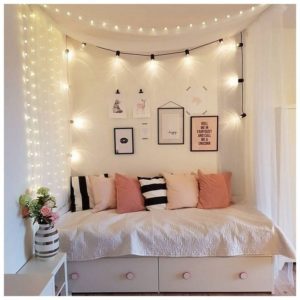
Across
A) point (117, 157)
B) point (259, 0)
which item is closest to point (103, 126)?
point (117, 157)

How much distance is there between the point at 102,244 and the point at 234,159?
5.84ft

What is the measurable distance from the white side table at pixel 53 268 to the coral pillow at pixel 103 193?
2.59 ft

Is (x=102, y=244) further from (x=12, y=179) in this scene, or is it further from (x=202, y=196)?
(x=202, y=196)

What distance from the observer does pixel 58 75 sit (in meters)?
2.78

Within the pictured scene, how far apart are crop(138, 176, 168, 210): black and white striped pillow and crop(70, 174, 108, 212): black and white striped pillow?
0.58 meters

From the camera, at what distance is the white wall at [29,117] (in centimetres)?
180

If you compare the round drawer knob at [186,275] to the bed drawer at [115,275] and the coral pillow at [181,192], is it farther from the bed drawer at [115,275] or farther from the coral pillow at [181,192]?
the coral pillow at [181,192]

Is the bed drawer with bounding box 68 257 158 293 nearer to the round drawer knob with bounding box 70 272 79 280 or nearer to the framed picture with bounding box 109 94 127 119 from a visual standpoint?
the round drawer knob with bounding box 70 272 79 280

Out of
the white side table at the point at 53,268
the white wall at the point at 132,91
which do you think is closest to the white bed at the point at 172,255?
the white side table at the point at 53,268

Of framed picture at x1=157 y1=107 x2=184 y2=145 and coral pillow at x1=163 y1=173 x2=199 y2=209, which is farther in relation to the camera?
framed picture at x1=157 y1=107 x2=184 y2=145

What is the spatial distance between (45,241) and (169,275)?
109 centimetres

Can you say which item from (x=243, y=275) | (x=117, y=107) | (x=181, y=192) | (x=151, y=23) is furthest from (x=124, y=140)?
(x=243, y=275)

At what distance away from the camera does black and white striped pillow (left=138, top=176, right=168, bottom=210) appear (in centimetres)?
278

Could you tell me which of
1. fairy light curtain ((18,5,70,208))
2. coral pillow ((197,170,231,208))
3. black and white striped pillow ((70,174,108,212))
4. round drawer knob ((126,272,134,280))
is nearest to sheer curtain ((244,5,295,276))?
coral pillow ((197,170,231,208))
